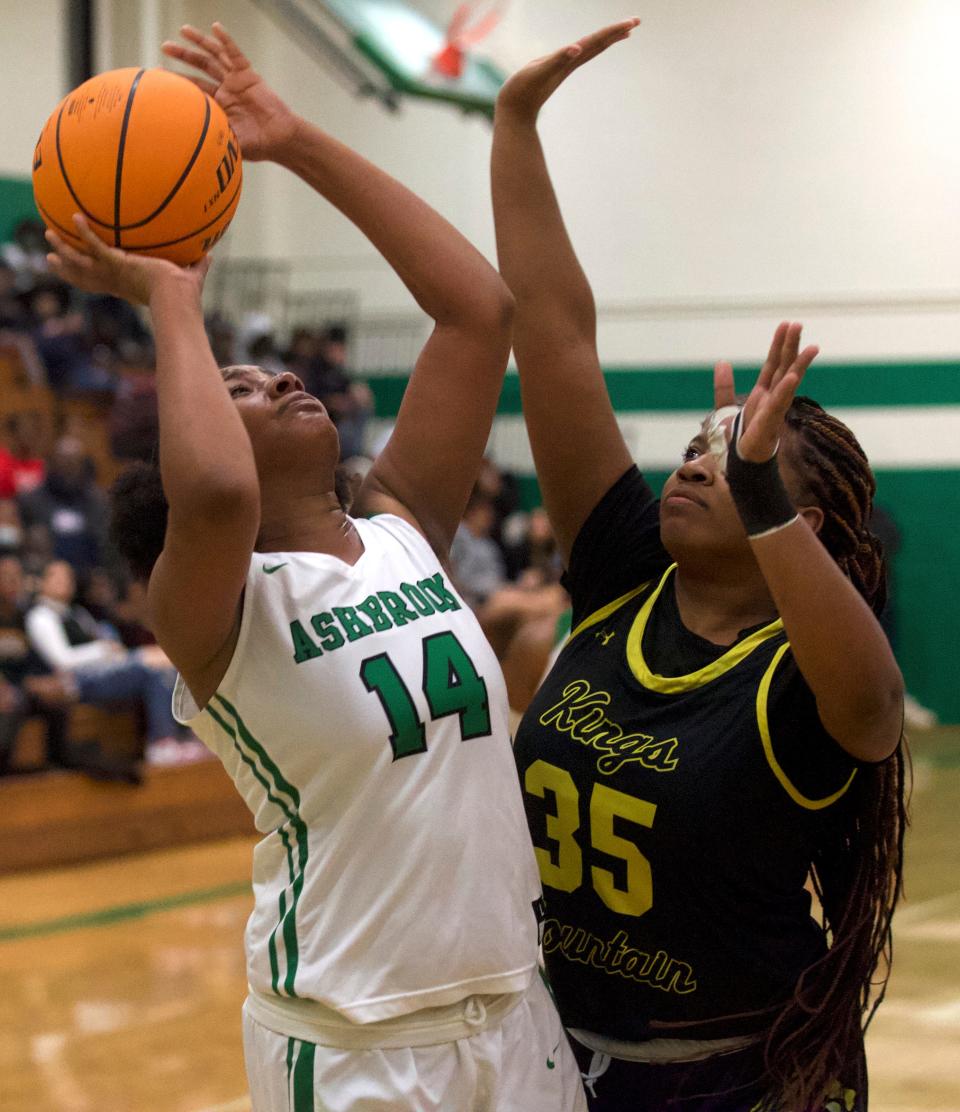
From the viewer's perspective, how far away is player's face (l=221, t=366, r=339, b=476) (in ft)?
7.20

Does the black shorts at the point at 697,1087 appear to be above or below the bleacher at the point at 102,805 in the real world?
above

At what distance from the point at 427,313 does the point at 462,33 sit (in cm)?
1275

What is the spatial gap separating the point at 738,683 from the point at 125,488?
Result: 0.93 m

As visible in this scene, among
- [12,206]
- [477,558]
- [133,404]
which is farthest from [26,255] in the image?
[477,558]

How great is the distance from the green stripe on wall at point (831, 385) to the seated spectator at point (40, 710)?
19.3 feet

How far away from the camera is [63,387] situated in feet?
39.2

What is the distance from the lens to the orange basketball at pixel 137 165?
213 centimetres

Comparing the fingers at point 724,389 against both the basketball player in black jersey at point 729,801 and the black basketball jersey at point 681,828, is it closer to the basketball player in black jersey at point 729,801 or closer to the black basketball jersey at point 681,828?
the basketball player in black jersey at point 729,801

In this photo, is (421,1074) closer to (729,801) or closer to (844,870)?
(729,801)

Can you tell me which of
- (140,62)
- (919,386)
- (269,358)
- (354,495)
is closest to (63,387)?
(269,358)

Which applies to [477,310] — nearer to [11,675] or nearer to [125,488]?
[125,488]

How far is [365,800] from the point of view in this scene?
203cm

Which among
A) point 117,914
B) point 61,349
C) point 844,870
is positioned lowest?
point 117,914

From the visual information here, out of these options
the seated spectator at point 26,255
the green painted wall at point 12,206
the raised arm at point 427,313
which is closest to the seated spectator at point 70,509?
the seated spectator at point 26,255
